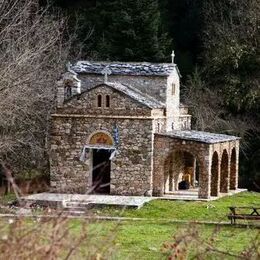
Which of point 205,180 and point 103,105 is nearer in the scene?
point 205,180

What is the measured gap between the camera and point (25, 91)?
1390 inches

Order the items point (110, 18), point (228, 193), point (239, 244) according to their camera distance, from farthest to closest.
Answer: point (110, 18)
point (228, 193)
point (239, 244)

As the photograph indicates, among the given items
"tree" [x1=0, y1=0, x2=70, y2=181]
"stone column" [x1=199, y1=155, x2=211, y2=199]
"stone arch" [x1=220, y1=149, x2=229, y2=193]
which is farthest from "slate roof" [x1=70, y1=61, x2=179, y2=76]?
"stone arch" [x1=220, y1=149, x2=229, y2=193]

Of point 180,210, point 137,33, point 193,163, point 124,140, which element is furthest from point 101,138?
point 137,33

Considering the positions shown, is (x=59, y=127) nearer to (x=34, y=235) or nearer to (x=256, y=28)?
(x=256, y=28)

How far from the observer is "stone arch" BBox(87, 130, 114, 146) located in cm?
3325

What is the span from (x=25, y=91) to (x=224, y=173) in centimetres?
902

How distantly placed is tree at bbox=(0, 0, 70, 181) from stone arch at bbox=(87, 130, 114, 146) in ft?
10.3

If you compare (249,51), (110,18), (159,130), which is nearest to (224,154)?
(159,130)

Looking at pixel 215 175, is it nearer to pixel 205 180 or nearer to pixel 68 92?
pixel 205 180

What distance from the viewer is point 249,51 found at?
45406mm

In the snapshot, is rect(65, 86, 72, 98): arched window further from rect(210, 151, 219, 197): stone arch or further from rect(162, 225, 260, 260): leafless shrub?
rect(162, 225, 260, 260): leafless shrub

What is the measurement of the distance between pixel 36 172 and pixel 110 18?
12.7m

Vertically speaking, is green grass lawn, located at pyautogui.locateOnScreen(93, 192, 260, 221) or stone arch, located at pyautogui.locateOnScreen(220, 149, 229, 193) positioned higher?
stone arch, located at pyautogui.locateOnScreen(220, 149, 229, 193)
